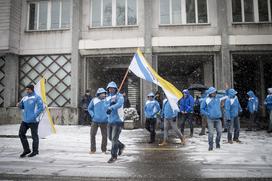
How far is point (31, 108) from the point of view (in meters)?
7.38

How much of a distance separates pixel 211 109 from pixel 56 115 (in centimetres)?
1061

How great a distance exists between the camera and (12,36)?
16.4 metres

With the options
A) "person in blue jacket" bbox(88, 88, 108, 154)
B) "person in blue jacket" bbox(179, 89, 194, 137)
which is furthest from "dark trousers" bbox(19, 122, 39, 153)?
"person in blue jacket" bbox(179, 89, 194, 137)

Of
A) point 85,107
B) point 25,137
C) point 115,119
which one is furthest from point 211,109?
point 85,107

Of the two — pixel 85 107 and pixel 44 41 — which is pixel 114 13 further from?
pixel 85 107

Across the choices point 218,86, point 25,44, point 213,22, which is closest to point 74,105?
point 25,44

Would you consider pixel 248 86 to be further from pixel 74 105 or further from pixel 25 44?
pixel 25 44

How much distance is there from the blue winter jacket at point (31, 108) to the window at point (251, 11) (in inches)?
517

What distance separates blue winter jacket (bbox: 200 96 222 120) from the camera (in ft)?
26.6

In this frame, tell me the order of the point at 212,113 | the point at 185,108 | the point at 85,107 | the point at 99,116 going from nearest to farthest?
the point at 99,116
the point at 212,113
the point at 185,108
the point at 85,107

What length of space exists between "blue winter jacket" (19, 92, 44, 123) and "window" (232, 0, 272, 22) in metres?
13.1

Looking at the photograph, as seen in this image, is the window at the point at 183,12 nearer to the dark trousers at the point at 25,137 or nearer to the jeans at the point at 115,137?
the jeans at the point at 115,137

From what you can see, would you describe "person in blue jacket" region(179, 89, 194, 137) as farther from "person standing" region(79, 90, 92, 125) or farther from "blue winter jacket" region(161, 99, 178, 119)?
"person standing" region(79, 90, 92, 125)

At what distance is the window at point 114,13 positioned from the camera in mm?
16766
